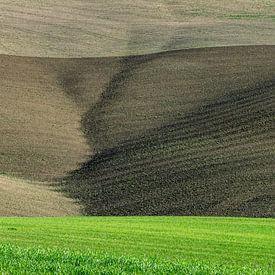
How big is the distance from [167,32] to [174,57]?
11.9m

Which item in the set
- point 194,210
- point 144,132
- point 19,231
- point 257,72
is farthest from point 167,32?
point 19,231

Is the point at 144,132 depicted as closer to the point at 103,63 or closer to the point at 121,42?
the point at 103,63

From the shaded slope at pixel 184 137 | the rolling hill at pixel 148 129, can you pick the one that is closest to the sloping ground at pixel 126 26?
the rolling hill at pixel 148 129

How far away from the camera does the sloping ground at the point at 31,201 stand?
38625 mm

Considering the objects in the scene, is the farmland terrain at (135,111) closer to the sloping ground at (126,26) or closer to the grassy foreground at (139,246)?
the sloping ground at (126,26)

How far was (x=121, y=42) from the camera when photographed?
7781 centimetres

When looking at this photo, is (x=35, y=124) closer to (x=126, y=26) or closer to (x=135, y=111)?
(x=135, y=111)

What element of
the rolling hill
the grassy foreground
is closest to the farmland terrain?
the rolling hill

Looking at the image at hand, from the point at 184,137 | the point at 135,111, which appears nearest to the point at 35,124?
the point at 135,111

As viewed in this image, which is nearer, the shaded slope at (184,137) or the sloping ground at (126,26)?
the shaded slope at (184,137)

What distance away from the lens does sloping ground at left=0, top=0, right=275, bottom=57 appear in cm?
7419

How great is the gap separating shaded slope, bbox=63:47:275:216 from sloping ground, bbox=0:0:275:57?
4.89m

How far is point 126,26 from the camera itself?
8450 cm

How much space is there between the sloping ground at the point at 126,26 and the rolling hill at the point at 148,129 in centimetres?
357
